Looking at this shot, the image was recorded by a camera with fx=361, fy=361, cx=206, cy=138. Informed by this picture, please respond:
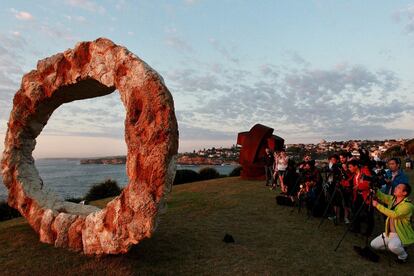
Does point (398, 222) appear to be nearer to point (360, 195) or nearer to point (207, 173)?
point (360, 195)

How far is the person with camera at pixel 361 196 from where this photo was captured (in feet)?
28.9

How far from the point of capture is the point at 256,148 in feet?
71.2

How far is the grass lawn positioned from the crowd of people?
451mm

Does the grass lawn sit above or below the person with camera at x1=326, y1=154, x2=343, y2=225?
below

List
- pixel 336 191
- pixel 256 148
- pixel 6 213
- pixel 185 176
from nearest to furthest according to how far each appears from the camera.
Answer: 1. pixel 336 191
2. pixel 6 213
3. pixel 256 148
4. pixel 185 176

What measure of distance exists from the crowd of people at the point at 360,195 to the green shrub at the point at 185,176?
13.9m

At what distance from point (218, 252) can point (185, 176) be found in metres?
19.9

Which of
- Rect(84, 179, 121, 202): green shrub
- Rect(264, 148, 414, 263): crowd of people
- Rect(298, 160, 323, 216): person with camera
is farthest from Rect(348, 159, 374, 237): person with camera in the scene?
Rect(84, 179, 121, 202): green shrub

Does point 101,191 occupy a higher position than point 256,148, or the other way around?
point 256,148

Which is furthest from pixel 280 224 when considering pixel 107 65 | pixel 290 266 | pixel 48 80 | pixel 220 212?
pixel 48 80

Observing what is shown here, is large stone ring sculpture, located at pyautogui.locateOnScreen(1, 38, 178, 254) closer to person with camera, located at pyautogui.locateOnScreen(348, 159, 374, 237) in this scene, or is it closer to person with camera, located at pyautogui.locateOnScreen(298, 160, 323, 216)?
person with camera, located at pyautogui.locateOnScreen(348, 159, 374, 237)

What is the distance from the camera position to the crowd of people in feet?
25.7

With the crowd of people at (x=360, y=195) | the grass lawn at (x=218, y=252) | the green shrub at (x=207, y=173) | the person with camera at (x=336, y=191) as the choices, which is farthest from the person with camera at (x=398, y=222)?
the green shrub at (x=207, y=173)

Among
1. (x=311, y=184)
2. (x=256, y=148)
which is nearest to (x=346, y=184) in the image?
(x=311, y=184)
